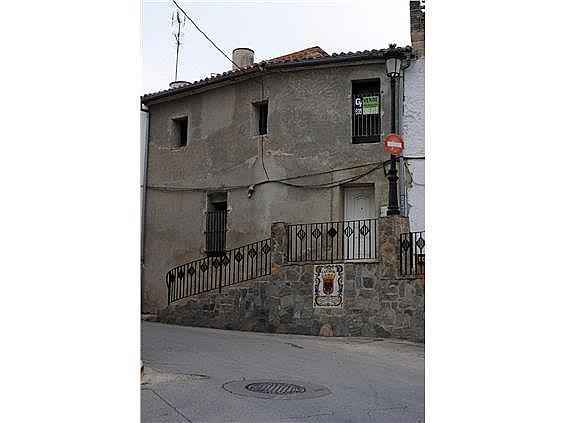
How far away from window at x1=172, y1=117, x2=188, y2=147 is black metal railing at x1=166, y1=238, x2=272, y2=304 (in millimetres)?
3371

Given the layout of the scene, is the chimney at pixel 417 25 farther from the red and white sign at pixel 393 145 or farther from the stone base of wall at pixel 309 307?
the stone base of wall at pixel 309 307

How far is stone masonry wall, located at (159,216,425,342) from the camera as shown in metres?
10.8

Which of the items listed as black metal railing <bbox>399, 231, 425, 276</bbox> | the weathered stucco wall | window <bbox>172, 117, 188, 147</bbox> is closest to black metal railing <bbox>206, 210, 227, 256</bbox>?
the weathered stucco wall

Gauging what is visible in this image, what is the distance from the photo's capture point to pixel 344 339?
10.9 meters

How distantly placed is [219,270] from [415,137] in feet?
16.5

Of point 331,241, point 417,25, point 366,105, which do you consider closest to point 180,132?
point 366,105

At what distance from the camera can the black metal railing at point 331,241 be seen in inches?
491

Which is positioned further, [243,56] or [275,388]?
[243,56]

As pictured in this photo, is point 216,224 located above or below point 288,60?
below

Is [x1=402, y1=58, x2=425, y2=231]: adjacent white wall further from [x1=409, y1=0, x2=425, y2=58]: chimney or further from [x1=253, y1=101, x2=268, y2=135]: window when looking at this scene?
[x1=253, y1=101, x2=268, y2=135]: window

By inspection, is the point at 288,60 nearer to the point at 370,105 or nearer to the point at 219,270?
the point at 370,105

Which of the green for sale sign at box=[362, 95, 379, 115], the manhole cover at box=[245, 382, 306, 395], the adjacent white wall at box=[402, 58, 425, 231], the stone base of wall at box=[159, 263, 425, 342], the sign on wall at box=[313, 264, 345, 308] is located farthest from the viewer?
the green for sale sign at box=[362, 95, 379, 115]

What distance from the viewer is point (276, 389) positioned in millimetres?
6039
